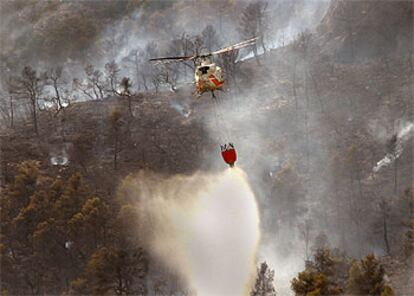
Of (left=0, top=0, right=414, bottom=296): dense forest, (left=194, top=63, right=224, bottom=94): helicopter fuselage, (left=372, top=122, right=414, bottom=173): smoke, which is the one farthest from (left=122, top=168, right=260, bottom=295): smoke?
(left=194, top=63, right=224, bottom=94): helicopter fuselage

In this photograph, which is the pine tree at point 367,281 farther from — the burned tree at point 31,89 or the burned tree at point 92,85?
the burned tree at point 92,85

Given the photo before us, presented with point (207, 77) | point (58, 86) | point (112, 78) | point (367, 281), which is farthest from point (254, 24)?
point (367, 281)

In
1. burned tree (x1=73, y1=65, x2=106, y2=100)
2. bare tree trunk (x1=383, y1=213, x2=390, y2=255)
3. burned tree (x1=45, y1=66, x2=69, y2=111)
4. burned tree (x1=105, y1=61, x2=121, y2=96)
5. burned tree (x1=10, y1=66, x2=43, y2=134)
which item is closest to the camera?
bare tree trunk (x1=383, y1=213, x2=390, y2=255)

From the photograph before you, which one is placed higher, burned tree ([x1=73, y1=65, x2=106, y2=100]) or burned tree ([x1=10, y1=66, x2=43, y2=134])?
burned tree ([x1=73, y1=65, x2=106, y2=100])

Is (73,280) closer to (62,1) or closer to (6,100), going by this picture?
(6,100)

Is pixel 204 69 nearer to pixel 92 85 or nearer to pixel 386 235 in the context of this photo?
pixel 386 235

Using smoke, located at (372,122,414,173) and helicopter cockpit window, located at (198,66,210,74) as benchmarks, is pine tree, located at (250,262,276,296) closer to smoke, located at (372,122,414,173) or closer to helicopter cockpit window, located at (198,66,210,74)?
helicopter cockpit window, located at (198,66,210,74)

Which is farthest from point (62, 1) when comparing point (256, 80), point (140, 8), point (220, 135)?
point (220, 135)
